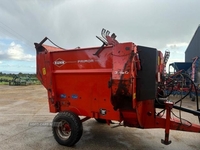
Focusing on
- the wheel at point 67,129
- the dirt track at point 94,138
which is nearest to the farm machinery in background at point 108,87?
the wheel at point 67,129

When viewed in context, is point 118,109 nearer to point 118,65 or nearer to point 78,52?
point 118,65

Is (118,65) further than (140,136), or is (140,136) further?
(140,136)

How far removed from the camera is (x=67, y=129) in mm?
3980

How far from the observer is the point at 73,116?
12.4ft

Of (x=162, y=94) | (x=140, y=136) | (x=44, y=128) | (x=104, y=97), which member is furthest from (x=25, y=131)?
(x=162, y=94)

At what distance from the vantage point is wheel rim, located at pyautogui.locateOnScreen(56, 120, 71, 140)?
3.94m

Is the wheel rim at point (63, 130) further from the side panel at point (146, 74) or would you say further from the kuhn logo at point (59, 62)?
the side panel at point (146, 74)

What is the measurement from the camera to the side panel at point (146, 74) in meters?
3.20

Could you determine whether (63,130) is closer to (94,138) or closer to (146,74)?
(94,138)

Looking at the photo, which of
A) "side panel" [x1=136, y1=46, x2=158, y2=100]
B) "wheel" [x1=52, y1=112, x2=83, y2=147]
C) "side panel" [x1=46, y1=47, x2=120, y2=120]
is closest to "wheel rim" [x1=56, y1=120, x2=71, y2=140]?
"wheel" [x1=52, y1=112, x2=83, y2=147]

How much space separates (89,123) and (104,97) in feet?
6.60

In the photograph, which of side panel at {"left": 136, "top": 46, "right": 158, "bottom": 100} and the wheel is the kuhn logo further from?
side panel at {"left": 136, "top": 46, "right": 158, "bottom": 100}

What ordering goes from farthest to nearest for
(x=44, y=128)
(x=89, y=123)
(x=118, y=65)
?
(x=89, y=123) → (x=44, y=128) → (x=118, y=65)

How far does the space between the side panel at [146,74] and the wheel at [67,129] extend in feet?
4.53
